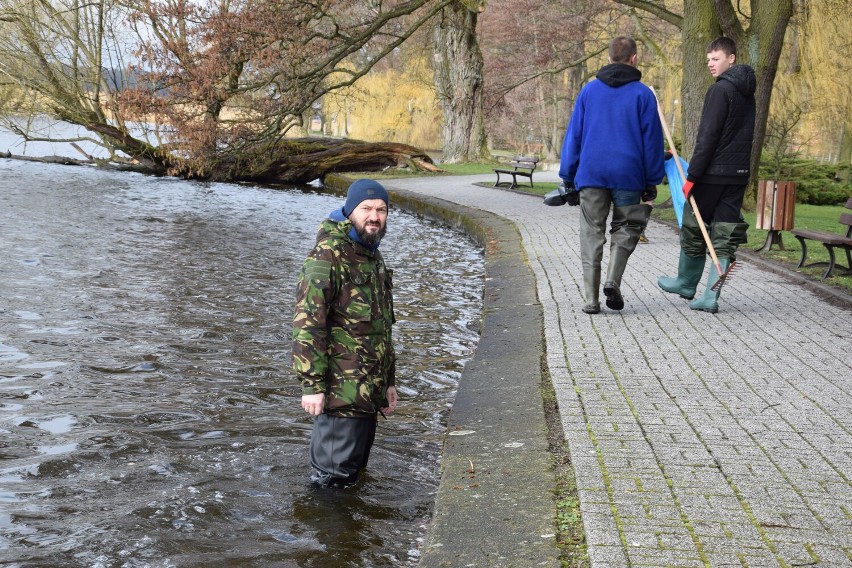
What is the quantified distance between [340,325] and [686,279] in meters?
4.86

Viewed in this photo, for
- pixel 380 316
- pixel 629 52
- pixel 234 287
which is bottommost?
pixel 234 287

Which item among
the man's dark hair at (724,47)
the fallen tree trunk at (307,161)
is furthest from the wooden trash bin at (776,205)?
the fallen tree trunk at (307,161)

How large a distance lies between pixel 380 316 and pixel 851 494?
2.25m

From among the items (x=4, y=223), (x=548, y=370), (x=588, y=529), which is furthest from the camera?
(x=4, y=223)

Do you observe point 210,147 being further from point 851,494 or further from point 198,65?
point 851,494

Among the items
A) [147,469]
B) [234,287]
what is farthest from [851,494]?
[234,287]

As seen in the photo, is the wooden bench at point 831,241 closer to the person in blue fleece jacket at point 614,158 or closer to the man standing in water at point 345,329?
the person in blue fleece jacket at point 614,158

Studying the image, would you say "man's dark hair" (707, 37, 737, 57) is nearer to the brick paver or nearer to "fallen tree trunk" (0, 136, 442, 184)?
the brick paver

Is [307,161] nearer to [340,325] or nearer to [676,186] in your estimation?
[676,186]

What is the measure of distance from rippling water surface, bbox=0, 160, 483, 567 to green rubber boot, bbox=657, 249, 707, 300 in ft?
5.96

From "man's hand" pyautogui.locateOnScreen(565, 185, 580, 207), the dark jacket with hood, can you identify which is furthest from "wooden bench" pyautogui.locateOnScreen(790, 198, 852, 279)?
"man's hand" pyautogui.locateOnScreen(565, 185, 580, 207)

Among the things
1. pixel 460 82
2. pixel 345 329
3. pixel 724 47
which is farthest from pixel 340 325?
pixel 460 82

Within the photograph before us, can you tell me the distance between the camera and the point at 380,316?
5.02 metres

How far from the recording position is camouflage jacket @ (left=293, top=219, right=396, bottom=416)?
475cm
